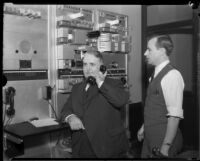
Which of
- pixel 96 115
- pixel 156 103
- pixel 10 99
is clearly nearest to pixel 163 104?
pixel 156 103

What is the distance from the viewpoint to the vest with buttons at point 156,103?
51.9 inches

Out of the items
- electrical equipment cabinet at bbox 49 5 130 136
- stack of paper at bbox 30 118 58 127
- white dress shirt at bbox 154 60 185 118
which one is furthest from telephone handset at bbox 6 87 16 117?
white dress shirt at bbox 154 60 185 118

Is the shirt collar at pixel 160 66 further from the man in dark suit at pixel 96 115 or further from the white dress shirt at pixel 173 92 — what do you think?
the man in dark suit at pixel 96 115

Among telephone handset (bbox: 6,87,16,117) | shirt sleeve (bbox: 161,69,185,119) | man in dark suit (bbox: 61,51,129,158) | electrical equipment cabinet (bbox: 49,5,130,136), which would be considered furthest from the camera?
electrical equipment cabinet (bbox: 49,5,130,136)

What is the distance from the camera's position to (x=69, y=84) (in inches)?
88.5

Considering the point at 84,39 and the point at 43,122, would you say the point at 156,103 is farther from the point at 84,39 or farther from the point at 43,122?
the point at 84,39

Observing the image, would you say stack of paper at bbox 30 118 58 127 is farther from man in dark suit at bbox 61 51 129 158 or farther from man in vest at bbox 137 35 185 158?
man in vest at bbox 137 35 185 158

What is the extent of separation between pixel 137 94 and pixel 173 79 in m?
1.48

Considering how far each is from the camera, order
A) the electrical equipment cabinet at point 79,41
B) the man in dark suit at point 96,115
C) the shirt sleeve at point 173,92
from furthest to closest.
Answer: the electrical equipment cabinet at point 79,41
the man in dark suit at point 96,115
the shirt sleeve at point 173,92

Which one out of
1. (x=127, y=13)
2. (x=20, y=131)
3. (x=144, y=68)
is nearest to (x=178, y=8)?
(x=127, y=13)

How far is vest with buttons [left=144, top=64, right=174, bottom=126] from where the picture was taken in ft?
4.33

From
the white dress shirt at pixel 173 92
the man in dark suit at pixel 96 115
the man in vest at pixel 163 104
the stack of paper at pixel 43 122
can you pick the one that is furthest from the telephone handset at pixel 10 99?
the white dress shirt at pixel 173 92

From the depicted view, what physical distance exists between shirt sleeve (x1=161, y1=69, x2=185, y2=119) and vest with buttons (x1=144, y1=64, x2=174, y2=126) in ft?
0.11

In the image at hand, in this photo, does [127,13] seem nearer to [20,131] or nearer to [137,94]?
[137,94]
